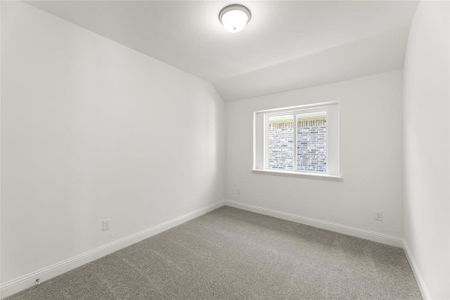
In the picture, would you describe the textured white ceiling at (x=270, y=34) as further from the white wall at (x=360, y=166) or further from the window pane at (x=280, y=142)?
the window pane at (x=280, y=142)

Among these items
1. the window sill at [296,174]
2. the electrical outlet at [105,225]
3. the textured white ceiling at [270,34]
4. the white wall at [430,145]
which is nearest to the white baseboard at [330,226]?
the white wall at [430,145]

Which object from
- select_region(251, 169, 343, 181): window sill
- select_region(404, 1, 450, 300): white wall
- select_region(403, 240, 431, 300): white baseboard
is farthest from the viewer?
select_region(251, 169, 343, 181): window sill

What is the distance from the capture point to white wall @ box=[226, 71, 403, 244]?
231 centimetres

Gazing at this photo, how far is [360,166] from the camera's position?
2.53 meters

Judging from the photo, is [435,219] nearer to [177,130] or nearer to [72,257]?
[177,130]

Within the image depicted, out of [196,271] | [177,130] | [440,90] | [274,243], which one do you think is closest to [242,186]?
[274,243]

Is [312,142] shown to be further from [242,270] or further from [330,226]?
[242,270]

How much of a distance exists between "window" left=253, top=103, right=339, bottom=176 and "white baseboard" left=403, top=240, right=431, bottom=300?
1.11 m

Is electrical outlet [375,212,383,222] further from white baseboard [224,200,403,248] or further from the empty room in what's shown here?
white baseboard [224,200,403,248]

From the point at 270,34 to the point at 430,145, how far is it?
1693 mm

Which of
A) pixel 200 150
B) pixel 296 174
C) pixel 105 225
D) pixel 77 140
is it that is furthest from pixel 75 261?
pixel 296 174

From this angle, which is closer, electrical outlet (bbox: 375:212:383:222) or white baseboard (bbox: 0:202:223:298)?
white baseboard (bbox: 0:202:223:298)

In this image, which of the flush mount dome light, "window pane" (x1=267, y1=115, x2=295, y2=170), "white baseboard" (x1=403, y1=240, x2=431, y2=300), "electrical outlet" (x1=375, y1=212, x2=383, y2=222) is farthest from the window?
the flush mount dome light

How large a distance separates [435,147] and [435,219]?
49 cm
